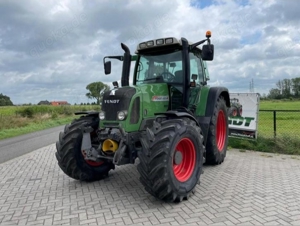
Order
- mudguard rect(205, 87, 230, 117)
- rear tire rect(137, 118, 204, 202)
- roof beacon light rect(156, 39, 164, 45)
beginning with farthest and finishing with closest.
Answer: mudguard rect(205, 87, 230, 117)
roof beacon light rect(156, 39, 164, 45)
rear tire rect(137, 118, 204, 202)

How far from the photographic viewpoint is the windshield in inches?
220

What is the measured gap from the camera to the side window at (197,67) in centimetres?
592

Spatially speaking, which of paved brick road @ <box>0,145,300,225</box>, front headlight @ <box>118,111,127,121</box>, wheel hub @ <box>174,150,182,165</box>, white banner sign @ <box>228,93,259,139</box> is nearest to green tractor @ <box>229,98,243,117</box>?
white banner sign @ <box>228,93,259,139</box>

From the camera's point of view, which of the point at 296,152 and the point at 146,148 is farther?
the point at 296,152

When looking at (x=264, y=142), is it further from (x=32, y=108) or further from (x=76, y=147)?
(x=32, y=108)

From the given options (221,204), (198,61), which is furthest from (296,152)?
(221,204)

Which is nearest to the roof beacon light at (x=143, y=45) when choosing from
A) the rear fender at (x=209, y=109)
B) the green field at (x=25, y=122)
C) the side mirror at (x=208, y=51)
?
the side mirror at (x=208, y=51)

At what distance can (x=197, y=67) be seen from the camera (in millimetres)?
6250

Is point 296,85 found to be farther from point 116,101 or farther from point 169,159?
point 169,159

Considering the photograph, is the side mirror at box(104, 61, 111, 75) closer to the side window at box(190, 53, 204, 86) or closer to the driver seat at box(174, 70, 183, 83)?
the driver seat at box(174, 70, 183, 83)

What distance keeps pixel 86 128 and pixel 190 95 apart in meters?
2.28

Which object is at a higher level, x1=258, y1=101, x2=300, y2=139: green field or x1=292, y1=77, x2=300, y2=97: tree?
x1=292, y1=77, x2=300, y2=97: tree

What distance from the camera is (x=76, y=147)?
5.12 m

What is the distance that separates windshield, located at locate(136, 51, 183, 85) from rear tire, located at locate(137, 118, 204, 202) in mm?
1324
